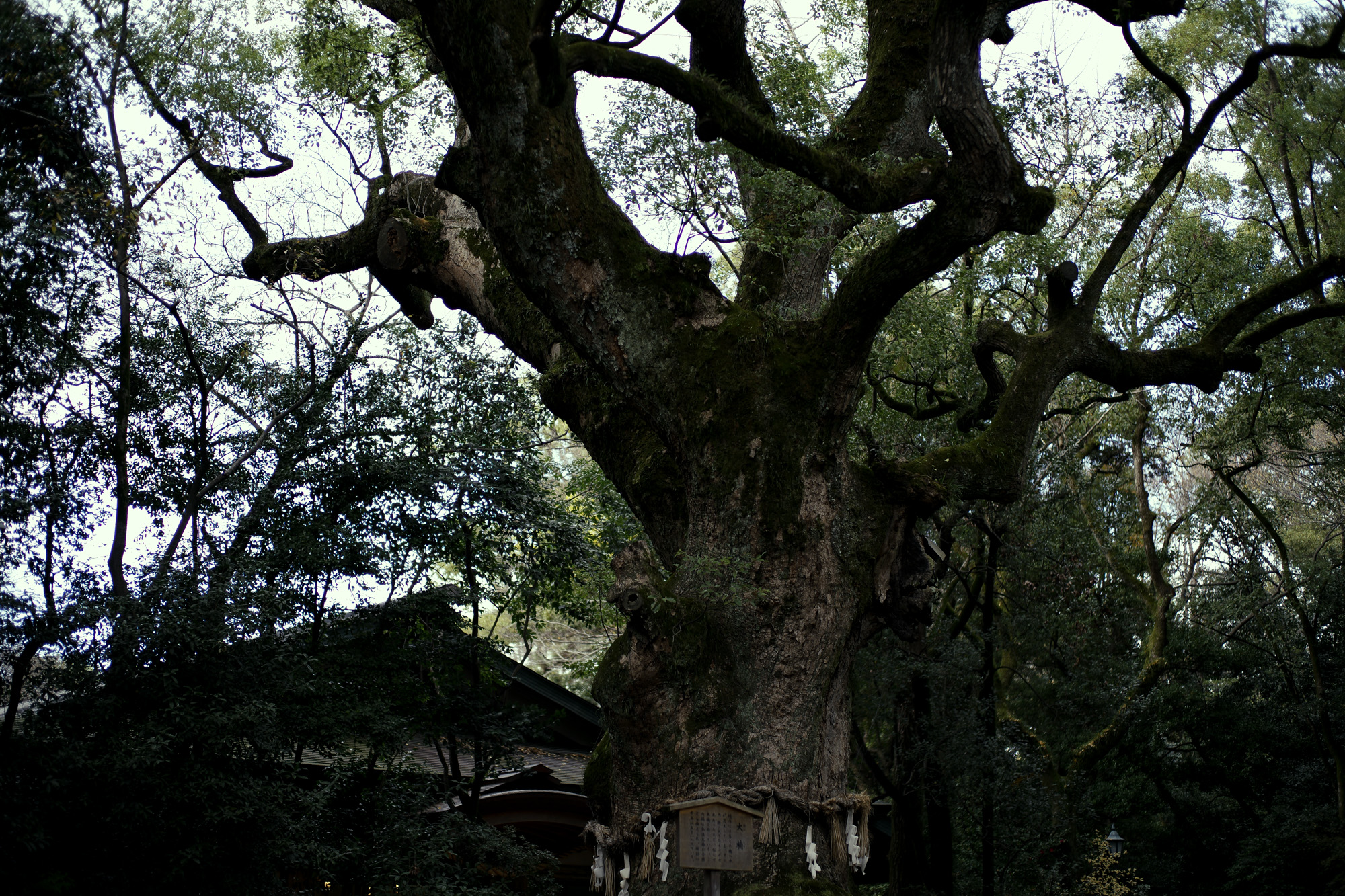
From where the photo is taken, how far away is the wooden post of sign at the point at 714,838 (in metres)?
4.40

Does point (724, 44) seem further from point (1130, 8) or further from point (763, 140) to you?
point (1130, 8)

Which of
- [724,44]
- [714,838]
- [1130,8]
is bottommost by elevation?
[714,838]

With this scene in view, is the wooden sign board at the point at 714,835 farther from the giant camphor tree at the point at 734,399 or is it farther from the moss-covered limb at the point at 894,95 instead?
the moss-covered limb at the point at 894,95

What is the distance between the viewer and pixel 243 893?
18.7ft

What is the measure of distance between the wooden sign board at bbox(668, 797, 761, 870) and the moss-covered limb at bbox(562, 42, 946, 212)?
3.25m

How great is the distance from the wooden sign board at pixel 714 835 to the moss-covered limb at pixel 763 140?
3.25m

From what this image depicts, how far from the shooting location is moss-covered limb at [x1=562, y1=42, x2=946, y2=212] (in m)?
5.22

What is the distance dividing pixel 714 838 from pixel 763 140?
11.7 feet

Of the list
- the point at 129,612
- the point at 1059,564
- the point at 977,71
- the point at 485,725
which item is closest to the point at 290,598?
the point at 129,612

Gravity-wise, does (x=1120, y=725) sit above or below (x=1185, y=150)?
below

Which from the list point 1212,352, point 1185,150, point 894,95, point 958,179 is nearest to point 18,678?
point 958,179

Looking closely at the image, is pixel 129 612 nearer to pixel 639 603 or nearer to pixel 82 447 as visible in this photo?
pixel 82 447

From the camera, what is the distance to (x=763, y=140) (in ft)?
17.2

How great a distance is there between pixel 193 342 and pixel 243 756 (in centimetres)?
331
